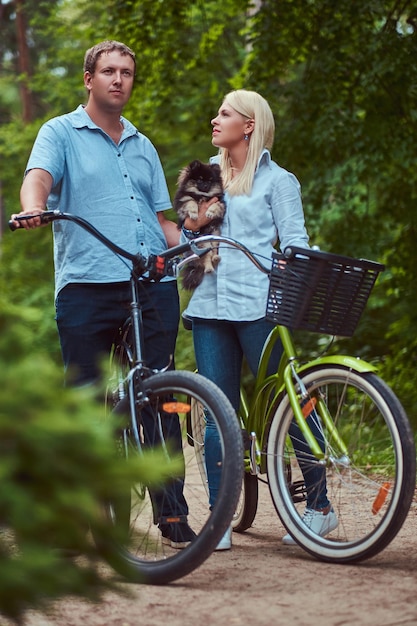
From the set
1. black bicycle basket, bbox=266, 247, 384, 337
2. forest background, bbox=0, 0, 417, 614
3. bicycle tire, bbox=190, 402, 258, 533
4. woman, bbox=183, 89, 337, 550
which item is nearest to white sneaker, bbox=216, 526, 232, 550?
woman, bbox=183, 89, 337, 550

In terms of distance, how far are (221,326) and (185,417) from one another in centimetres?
50

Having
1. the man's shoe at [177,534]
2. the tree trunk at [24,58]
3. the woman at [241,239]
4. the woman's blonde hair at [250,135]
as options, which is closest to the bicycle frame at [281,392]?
the woman at [241,239]

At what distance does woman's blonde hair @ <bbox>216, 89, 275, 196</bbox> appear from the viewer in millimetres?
4980

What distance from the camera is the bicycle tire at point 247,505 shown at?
535 centimetres

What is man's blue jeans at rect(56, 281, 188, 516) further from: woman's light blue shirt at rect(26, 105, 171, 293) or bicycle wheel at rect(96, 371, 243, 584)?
bicycle wheel at rect(96, 371, 243, 584)

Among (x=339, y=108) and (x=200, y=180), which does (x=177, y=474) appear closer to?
(x=200, y=180)

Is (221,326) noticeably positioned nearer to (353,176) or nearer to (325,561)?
(325,561)

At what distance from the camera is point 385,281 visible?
10.6 m

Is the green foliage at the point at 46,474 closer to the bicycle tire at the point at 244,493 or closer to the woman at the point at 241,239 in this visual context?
the woman at the point at 241,239

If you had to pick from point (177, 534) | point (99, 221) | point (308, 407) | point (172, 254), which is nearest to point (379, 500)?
point (308, 407)

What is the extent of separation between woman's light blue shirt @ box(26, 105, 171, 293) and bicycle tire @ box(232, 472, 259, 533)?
1.23 m

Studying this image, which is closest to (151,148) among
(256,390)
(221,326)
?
(221,326)

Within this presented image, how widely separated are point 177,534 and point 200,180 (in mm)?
1568

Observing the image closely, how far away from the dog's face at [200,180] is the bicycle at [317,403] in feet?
1.43
